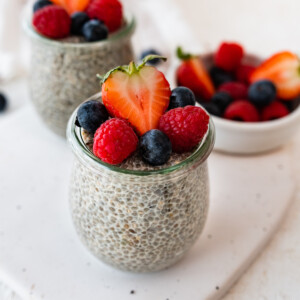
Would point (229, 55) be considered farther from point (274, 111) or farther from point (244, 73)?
point (274, 111)

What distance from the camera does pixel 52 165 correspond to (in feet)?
3.23

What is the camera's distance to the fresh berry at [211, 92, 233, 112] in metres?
1.04

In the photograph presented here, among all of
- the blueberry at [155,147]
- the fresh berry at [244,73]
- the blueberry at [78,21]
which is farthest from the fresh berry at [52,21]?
the fresh berry at [244,73]

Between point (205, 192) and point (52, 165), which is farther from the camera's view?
point (52, 165)

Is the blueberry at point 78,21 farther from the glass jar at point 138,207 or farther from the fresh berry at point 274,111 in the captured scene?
the fresh berry at point 274,111

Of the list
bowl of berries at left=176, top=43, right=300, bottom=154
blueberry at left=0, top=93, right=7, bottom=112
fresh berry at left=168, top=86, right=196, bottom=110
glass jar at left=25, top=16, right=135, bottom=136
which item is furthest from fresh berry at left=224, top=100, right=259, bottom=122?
blueberry at left=0, top=93, right=7, bottom=112

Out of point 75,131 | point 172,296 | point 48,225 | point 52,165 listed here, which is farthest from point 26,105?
point 172,296

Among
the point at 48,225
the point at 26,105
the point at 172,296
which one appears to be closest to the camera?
the point at 172,296

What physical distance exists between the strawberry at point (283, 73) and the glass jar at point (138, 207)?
0.47 m

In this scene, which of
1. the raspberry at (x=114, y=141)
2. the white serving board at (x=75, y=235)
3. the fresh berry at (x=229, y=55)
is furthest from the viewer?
the fresh berry at (x=229, y=55)

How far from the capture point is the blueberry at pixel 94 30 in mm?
852

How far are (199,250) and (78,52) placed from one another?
1.46 feet

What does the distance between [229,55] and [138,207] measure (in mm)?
631

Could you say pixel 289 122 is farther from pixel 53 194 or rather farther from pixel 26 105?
pixel 26 105
